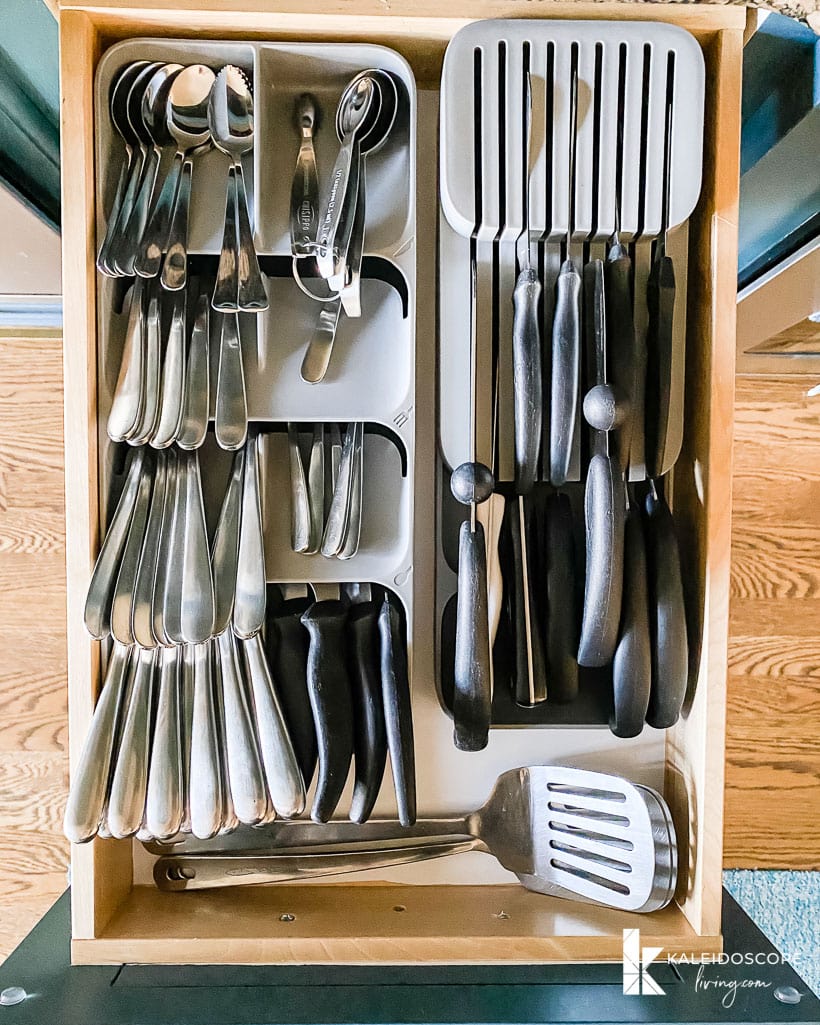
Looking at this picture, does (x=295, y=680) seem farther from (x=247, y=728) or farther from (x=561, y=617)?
(x=561, y=617)

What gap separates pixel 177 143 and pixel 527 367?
0.29 meters

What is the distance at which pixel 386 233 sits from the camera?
54cm

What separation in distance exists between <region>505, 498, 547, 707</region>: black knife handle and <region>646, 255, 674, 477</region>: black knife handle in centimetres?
12

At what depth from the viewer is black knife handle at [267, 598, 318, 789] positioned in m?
0.54

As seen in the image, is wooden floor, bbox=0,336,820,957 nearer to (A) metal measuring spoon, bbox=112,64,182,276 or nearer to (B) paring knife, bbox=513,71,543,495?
(A) metal measuring spoon, bbox=112,64,182,276

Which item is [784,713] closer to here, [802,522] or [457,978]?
[802,522]

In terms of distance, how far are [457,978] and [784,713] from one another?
842 mm

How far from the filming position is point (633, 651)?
A: 532 millimetres

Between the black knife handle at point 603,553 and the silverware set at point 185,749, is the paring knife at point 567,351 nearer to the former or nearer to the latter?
the black knife handle at point 603,553

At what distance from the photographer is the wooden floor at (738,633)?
3.69 feet

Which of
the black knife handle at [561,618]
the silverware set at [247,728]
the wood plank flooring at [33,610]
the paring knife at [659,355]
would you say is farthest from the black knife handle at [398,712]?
the wood plank flooring at [33,610]

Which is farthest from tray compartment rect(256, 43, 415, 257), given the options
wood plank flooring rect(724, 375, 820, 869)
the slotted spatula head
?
wood plank flooring rect(724, 375, 820, 869)

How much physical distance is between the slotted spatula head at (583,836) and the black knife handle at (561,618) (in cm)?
8

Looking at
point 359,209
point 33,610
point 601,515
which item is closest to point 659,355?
point 601,515
